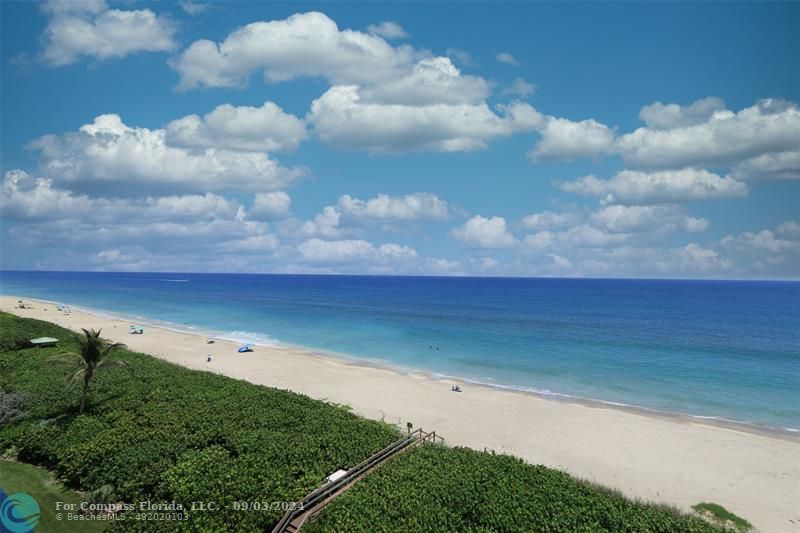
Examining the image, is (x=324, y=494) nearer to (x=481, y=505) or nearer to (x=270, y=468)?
(x=270, y=468)

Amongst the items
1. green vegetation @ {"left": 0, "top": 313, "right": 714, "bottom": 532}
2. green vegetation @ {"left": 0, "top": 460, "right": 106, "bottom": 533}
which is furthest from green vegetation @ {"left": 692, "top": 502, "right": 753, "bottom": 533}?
green vegetation @ {"left": 0, "top": 460, "right": 106, "bottom": 533}

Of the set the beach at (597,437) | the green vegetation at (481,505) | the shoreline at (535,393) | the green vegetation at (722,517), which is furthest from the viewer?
the shoreline at (535,393)

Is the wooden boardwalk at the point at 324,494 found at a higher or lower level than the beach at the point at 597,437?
higher

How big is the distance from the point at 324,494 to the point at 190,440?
27.1ft

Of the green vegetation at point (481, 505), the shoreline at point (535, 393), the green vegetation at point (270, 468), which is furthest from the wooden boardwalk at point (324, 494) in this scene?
the shoreline at point (535, 393)

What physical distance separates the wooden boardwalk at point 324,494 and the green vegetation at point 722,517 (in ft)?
49.8

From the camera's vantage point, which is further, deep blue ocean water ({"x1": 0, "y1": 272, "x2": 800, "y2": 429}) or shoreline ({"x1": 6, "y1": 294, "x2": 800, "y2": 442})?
deep blue ocean water ({"x1": 0, "y1": 272, "x2": 800, "y2": 429})

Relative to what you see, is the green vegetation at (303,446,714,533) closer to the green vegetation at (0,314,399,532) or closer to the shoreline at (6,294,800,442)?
the green vegetation at (0,314,399,532)

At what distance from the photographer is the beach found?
23.9 m

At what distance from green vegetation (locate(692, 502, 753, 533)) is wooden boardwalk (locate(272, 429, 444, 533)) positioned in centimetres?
1519

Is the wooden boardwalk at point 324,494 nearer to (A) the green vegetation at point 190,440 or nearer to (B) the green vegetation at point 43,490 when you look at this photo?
(A) the green vegetation at point 190,440

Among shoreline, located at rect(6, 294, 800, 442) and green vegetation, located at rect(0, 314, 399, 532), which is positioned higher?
green vegetation, located at rect(0, 314, 399, 532)

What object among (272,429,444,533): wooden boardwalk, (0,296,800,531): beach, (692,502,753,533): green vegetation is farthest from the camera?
(0,296,800,531): beach

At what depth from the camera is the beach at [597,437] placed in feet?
78.4
